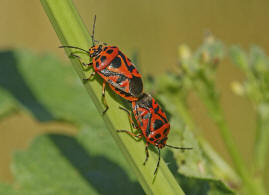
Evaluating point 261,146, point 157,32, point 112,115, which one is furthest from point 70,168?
point 157,32

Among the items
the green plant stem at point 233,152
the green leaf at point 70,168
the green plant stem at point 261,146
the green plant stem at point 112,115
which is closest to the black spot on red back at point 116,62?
the green plant stem at point 112,115

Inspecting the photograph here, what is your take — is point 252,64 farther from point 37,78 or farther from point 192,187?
point 37,78

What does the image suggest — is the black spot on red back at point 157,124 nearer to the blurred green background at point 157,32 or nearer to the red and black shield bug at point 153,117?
the red and black shield bug at point 153,117

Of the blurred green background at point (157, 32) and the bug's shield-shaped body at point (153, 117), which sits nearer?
the bug's shield-shaped body at point (153, 117)

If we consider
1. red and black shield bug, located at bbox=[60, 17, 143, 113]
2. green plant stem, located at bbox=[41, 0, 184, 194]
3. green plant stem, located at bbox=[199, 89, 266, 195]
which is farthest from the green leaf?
green plant stem, located at bbox=[41, 0, 184, 194]

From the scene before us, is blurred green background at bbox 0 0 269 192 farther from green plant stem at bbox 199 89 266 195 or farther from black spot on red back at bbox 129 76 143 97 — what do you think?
black spot on red back at bbox 129 76 143 97

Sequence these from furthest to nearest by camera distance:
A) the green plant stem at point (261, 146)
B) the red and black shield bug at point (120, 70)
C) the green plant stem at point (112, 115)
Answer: the green plant stem at point (261, 146) < the red and black shield bug at point (120, 70) < the green plant stem at point (112, 115)

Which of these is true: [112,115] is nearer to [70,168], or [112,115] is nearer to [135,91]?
[135,91]
